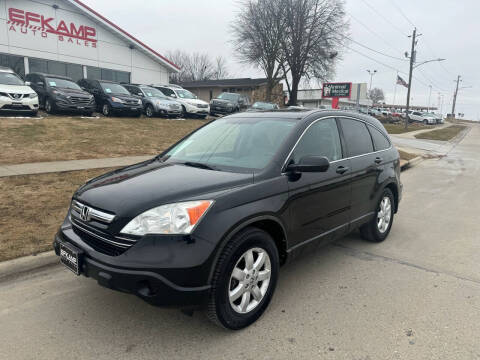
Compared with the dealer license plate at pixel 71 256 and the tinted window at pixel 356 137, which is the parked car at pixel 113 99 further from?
the dealer license plate at pixel 71 256

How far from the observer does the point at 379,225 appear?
4809 millimetres

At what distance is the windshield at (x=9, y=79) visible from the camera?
12.9 m

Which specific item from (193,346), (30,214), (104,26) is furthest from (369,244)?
(104,26)

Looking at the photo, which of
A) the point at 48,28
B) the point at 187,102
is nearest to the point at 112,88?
the point at 187,102

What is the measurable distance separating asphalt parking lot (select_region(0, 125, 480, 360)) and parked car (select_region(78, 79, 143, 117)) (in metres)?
12.9

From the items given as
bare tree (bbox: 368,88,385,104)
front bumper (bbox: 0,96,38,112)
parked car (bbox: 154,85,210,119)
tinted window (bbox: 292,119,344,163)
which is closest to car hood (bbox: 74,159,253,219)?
tinted window (bbox: 292,119,344,163)

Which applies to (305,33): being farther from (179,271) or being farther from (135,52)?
(179,271)

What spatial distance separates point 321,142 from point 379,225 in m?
1.78

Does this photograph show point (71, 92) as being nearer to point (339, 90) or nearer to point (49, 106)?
point (49, 106)

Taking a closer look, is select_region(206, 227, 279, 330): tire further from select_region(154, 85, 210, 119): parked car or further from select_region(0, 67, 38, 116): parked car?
select_region(154, 85, 210, 119): parked car

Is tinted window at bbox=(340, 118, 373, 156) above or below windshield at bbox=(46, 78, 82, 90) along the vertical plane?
below

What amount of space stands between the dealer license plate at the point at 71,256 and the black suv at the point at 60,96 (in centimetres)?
1276

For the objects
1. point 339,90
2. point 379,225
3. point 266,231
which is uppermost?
point 339,90

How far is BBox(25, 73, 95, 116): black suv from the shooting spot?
13945mm
